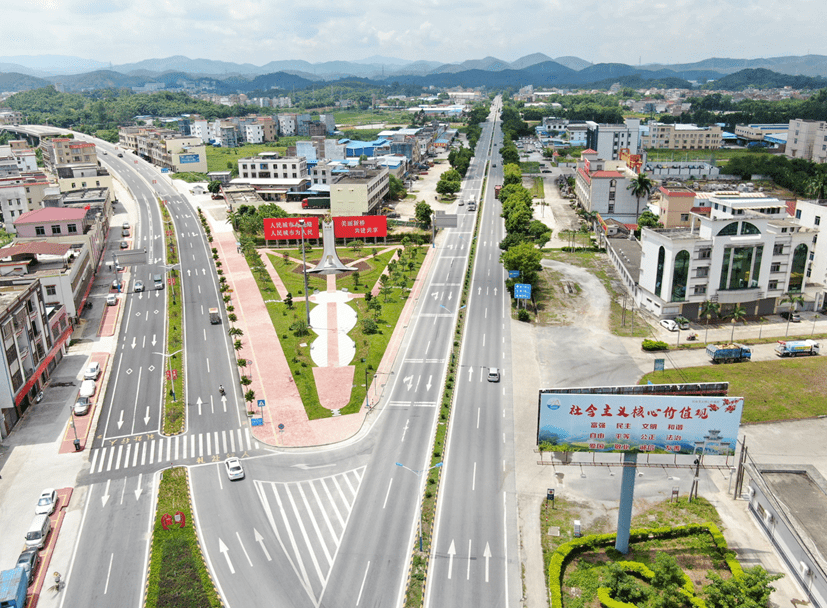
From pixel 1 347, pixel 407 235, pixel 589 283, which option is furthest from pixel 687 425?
pixel 407 235

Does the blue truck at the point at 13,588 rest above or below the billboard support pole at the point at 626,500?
below

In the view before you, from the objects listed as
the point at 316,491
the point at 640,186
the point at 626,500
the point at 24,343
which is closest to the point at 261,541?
the point at 316,491

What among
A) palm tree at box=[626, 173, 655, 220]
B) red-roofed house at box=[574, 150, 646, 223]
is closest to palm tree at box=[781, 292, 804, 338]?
palm tree at box=[626, 173, 655, 220]

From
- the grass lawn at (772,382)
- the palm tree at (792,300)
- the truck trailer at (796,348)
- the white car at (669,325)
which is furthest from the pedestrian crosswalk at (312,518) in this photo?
the palm tree at (792,300)

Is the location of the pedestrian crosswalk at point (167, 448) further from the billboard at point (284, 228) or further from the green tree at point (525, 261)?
the billboard at point (284, 228)

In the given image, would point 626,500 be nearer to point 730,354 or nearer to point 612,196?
point 730,354
